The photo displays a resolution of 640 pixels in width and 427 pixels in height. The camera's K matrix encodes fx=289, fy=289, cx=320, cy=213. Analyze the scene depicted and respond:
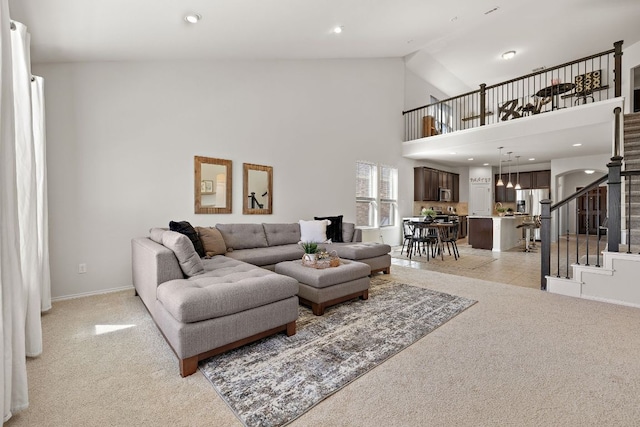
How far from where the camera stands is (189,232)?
342 centimetres

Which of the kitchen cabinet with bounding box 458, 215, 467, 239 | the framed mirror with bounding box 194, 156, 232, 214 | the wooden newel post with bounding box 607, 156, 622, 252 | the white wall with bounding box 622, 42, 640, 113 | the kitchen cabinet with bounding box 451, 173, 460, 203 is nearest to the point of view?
the wooden newel post with bounding box 607, 156, 622, 252

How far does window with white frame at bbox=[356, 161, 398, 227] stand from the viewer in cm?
683

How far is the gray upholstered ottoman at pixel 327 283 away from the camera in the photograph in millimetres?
2848

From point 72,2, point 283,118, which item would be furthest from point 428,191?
point 72,2

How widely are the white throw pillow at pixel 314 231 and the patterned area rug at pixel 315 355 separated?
1.86 metres

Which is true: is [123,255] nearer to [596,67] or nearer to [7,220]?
[7,220]

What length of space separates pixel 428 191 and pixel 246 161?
557cm

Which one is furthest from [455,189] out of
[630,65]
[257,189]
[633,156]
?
[257,189]

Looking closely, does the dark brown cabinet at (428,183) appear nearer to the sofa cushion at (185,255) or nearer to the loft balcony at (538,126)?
the loft balcony at (538,126)

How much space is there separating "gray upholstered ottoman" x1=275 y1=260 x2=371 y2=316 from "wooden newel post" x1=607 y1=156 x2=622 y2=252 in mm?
2784

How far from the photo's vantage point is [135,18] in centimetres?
290

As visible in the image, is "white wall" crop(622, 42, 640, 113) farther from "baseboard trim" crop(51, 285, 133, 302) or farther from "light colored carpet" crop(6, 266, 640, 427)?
"baseboard trim" crop(51, 285, 133, 302)

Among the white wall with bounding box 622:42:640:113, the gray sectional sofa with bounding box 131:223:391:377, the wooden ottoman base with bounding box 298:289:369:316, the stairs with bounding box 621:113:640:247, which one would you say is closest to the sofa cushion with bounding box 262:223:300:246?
the gray sectional sofa with bounding box 131:223:391:377

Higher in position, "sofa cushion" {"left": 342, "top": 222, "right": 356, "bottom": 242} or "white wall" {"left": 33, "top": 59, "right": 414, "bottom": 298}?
"white wall" {"left": 33, "top": 59, "right": 414, "bottom": 298}
